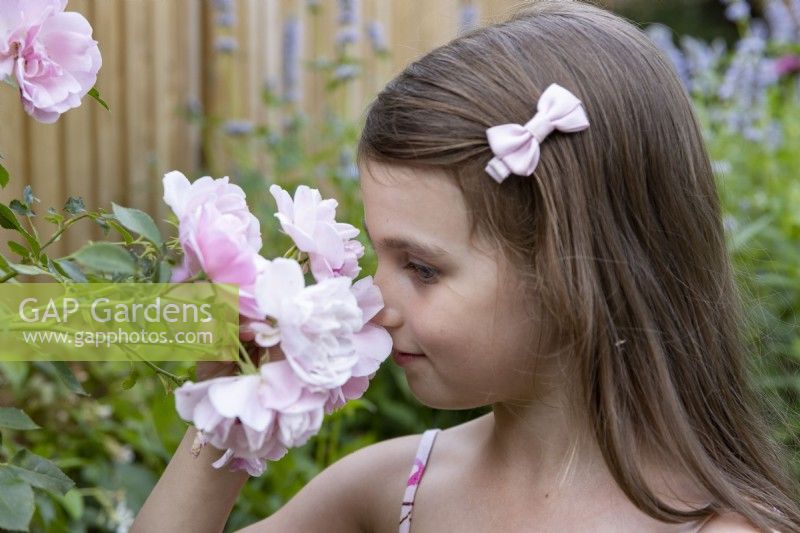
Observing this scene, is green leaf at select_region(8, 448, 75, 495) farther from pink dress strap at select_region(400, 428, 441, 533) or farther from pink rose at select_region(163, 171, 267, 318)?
pink dress strap at select_region(400, 428, 441, 533)

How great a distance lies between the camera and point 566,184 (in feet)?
3.87

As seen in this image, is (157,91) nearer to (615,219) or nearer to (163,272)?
(615,219)

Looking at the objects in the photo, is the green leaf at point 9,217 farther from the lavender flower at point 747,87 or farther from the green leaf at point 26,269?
the lavender flower at point 747,87

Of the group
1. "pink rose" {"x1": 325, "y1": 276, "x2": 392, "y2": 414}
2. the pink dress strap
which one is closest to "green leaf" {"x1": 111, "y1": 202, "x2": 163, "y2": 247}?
"pink rose" {"x1": 325, "y1": 276, "x2": 392, "y2": 414}

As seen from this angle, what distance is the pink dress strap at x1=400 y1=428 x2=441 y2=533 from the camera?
4.62 feet

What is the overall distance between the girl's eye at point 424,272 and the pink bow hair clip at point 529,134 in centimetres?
13

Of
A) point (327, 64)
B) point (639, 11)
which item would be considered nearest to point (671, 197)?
point (327, 64)

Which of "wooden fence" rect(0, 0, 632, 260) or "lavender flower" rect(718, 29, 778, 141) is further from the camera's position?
"lavender flower" rect(718, 29, 778, 141)

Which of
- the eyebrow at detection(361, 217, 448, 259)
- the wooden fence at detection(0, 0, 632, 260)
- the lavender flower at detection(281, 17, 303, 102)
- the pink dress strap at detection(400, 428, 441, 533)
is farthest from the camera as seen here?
the lavender flower at detection(281, 17, 303, 102)

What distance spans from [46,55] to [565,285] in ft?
2.00

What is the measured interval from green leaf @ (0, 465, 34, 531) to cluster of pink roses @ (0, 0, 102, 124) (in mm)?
313

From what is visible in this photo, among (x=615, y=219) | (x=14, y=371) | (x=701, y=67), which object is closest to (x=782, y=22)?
(x=701, y=67)

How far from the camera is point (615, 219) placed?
1.22 meters

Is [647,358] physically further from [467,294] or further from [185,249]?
[185,249]
